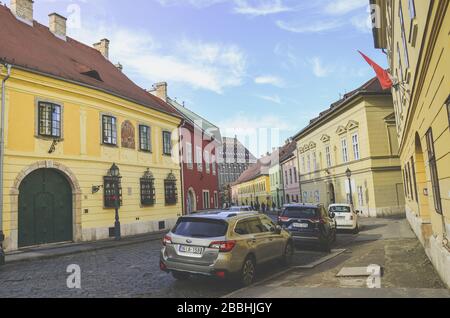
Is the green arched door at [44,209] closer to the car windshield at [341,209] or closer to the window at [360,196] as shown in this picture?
the car windshield at [341,209]

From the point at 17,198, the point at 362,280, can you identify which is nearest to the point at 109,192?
the point at 17,198

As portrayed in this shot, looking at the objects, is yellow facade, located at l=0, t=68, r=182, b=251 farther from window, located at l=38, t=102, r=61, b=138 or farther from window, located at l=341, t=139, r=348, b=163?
window, located at l=341, t=139, r=348, b=163

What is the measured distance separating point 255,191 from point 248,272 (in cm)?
7003

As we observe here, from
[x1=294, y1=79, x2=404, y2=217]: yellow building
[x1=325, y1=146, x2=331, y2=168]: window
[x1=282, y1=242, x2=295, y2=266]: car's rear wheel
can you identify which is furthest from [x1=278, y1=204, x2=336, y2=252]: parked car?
[x1=325, y1=146, x2=331, y2=168]: window

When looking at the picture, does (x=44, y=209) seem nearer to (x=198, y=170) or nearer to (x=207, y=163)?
(x=198, y=170)

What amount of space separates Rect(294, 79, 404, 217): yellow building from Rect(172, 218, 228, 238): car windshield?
19499 mm

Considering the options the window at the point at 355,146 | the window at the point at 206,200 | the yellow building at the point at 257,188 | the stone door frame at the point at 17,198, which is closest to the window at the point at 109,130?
the stone door frame at the point at 17,198

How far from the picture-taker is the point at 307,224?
43.4ft

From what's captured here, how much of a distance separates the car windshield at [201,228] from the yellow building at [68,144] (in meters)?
9.99

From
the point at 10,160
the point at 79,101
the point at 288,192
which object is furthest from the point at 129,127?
the point at 288,192

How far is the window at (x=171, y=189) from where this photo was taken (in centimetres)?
2597

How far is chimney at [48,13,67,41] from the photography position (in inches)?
926

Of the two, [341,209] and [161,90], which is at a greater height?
[161,90]
